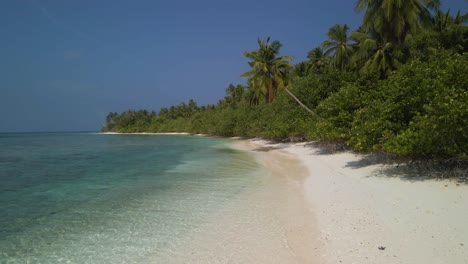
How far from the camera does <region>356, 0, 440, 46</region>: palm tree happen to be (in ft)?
62.6

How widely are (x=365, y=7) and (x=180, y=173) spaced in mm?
18419

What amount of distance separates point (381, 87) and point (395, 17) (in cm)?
1032

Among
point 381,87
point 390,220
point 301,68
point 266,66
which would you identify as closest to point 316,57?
point 301,68

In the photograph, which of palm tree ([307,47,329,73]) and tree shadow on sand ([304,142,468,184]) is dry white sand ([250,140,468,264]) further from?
palm tree ([307,47,329,73])

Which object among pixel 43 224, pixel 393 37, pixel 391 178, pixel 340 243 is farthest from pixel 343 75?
pixel 43 224

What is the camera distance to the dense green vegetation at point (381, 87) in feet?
24.7

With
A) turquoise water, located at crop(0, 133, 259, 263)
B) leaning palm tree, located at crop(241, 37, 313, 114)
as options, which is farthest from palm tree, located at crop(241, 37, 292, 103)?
turquoise water, located at crop(0, 133, 259, 263)

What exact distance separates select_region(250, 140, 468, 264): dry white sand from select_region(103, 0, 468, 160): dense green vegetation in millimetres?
1258

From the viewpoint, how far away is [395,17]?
19.6 metres

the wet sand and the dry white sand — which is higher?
the dry white sand

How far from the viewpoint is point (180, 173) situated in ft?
43.3

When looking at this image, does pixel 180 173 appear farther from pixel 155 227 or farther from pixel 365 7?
pixel 365 7

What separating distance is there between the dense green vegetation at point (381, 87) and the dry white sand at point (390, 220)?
1.26 metres

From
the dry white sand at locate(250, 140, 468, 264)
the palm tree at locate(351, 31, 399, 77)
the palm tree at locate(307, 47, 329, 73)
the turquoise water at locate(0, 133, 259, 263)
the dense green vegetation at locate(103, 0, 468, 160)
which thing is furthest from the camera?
the palm tree at locate(307, 47, 329, 73)
